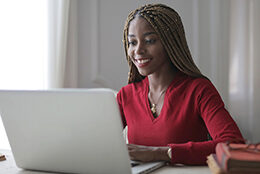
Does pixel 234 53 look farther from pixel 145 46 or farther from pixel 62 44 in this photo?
pixel 145 46

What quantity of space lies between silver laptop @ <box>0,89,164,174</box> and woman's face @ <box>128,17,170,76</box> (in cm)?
52

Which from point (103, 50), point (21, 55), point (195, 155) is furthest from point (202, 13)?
point (195, 155)

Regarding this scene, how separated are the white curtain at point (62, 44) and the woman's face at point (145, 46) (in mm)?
1050

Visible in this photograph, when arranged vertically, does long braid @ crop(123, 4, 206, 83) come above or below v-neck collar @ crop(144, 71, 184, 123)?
above

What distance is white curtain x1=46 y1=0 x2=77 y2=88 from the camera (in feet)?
7.97

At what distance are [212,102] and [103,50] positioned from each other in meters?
1.59

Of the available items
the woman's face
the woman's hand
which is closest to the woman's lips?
the woman's face

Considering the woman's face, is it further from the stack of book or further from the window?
the window

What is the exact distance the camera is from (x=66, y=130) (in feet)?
3.16

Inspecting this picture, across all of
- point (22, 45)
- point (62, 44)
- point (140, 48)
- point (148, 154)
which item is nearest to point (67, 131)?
point (148, 154)

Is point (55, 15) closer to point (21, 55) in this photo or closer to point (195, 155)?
point (21, 55)

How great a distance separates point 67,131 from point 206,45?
1983mm

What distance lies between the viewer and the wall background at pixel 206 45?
2.74 metres

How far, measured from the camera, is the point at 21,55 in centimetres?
224
